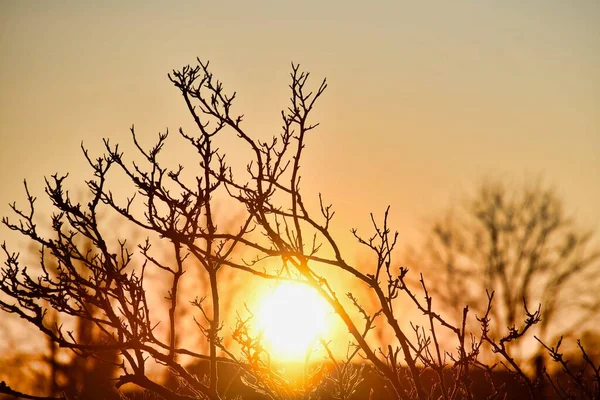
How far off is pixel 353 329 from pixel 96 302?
180 centimetres

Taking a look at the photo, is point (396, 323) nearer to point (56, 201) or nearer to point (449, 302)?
point (56, 201)

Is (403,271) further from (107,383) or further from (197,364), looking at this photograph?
(107,383)

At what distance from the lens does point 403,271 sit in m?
3.64

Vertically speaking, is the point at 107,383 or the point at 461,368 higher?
the point at 107,383

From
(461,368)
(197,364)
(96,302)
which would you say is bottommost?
(461,368)

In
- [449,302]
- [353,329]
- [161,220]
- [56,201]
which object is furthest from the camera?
[449,302]

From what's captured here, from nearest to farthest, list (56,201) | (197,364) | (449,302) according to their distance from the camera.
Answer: (56,201), (197,364), (449,302)

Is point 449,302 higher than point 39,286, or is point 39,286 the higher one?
point 449,302

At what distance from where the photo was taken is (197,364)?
61.5ft

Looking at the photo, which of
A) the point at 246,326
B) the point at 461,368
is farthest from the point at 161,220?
the point at 461,368

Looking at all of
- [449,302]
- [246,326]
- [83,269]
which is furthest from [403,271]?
[83,269]

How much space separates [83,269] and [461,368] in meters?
21.3

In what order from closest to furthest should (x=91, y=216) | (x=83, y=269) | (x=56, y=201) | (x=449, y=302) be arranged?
(x=56, y=201), (x=91, y=216), (x=449, y=302), (x=83, y=269)

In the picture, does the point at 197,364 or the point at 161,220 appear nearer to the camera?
the point at 161,220
